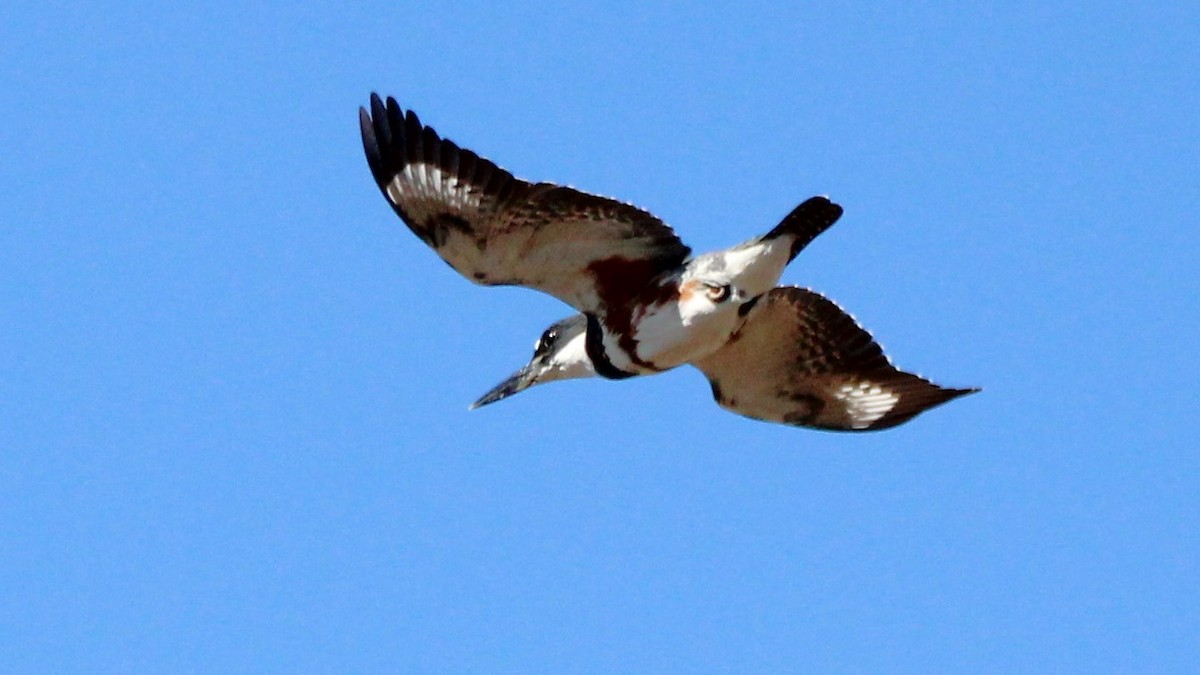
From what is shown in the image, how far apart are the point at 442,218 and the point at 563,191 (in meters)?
0.73

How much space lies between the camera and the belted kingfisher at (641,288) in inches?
472

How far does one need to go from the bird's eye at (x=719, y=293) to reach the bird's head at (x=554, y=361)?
0.92 metres

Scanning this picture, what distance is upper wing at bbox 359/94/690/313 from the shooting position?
11.9 meters

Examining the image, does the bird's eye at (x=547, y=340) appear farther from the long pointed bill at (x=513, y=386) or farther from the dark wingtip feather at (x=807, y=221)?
the dark wingtip feather at (x=807, y=221)

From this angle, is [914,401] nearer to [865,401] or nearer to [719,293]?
[865,401]

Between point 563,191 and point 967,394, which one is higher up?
point 563,191

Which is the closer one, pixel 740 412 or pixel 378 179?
pixel 378 179

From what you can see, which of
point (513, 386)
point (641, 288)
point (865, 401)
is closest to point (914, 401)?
point (865, 401)

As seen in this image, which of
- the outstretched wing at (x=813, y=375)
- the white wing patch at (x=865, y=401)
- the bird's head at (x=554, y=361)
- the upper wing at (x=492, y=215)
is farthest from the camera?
the white wing patch at (x=865, y=401)

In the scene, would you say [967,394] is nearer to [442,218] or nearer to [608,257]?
[608,257]

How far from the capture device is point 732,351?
13352 mm

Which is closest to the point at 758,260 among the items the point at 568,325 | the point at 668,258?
the point at 668,258

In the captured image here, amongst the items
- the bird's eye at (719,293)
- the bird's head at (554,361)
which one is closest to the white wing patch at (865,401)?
the bird's eye at (719,293)

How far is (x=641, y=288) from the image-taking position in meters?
12.5
